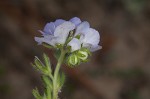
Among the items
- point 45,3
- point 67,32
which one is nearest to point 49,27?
point 67,32

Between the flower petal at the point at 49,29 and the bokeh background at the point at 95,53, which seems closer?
the flower petal at the point at 49,29

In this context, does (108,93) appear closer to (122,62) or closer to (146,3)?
(122,62)

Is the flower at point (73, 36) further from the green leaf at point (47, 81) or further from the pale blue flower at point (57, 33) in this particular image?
the green leaf at point (47, 81)

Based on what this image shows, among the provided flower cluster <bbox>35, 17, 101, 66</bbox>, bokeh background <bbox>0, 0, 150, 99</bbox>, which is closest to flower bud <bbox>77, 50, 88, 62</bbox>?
flower cluster <bbox>35, 17, 101, 66</bbox>

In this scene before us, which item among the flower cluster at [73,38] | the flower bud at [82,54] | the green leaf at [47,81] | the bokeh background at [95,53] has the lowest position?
the green leaf at [47,81]

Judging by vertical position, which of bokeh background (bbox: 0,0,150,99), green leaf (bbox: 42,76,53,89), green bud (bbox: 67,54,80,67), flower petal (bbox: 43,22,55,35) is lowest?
green leaf (bbox: 42,76,53,89)

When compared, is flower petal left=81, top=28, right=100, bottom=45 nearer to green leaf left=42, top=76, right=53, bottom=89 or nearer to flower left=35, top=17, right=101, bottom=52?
flower left=35, top=17, right=101, bottom=52

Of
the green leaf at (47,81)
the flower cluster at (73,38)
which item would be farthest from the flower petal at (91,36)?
the green leaf at (47,81)

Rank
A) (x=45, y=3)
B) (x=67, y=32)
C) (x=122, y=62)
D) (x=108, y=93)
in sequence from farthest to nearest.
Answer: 1. (x=45, y=3)
2. (x=122, y=62)
3. (x=108, y=93)
4. (x=67, y=32)
